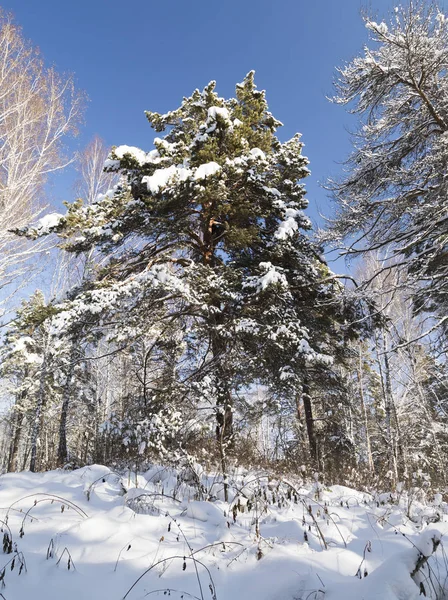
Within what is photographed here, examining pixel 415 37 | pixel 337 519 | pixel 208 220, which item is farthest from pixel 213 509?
pixel 415 37

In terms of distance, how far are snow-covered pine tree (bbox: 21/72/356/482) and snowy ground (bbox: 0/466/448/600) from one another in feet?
11.9

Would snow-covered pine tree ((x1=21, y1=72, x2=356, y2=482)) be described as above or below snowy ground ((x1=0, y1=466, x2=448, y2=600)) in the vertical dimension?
above

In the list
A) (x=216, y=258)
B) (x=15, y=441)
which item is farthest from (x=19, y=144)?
(x=15, y=441)

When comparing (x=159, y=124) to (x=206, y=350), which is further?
(x=159, y=124)

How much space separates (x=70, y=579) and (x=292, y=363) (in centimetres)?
655

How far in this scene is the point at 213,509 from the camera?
3.15 metres

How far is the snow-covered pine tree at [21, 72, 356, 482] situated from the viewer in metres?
7.23

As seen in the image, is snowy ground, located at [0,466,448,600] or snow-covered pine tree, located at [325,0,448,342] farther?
snow-covered pine tree, located at [325,0,448,342]

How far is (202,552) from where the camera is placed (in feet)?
7.47

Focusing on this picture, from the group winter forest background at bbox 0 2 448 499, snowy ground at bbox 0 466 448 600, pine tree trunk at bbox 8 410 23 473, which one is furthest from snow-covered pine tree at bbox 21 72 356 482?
pine tree trunk at bbox 8 410 23 473

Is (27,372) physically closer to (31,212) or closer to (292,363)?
(31,212)

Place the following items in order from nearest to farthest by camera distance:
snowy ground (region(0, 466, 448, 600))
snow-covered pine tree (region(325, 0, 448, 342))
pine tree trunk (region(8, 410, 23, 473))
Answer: snowy ground (region(0, 466, 448, 600)) < snow-covered pine tree (region(325, 0, 448, 342)) < pine tree trunk (region(8, 410, 23, 473))

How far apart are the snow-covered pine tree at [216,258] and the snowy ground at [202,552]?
3.64m

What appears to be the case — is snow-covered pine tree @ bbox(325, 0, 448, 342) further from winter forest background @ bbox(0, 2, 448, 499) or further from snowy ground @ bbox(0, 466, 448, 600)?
snowy ground @ bbox(0, 466, 448, 600)
